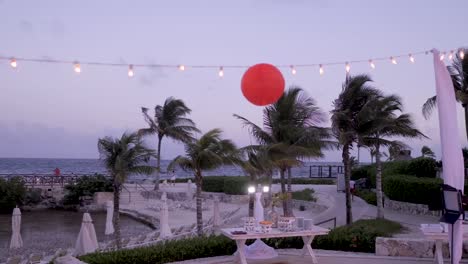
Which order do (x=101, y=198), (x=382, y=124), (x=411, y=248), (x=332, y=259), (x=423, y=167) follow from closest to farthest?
(x=332, y=259) < (x=411, y=248) < (x=382, y=124) < (x=423, y=167) < (x=101, y=198)

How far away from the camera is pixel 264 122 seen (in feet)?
51.0

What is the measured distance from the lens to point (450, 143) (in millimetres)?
6891

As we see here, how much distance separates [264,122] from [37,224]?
15415mm

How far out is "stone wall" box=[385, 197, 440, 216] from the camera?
17.3m

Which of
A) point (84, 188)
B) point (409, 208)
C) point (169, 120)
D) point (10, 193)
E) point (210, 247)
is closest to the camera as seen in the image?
point (210, 247)

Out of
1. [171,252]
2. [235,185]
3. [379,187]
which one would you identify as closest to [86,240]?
[171,252]

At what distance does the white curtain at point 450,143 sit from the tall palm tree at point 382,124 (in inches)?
315

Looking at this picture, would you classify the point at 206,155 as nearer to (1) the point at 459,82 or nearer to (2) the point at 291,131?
(2) the point at 291,131

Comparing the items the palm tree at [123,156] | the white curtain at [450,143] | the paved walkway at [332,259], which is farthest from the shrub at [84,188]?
the white curtain at [450,143]

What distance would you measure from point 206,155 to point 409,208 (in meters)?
9.54

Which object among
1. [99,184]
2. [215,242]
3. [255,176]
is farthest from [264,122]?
[99,184]

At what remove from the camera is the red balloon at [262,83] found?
26.3 feet

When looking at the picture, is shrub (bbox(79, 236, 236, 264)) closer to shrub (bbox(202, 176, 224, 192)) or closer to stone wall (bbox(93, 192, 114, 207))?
shrub (bbox(202, 176, 224, 192))

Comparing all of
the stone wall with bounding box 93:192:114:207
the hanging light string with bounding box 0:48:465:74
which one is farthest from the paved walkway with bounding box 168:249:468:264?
the stone wall with bounding box 93:192:114:207
